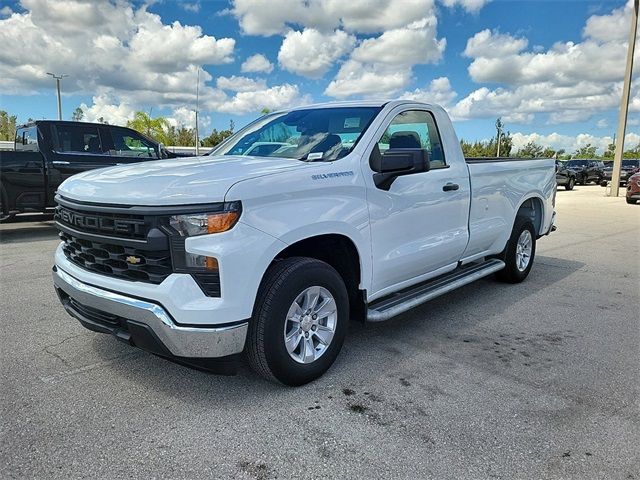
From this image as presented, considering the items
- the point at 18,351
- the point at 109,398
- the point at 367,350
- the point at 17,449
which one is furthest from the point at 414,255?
the point at 18,351

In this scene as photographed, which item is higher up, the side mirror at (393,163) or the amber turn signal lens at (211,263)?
the side mirror at (393,163)

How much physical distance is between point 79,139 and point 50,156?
0.70 meters

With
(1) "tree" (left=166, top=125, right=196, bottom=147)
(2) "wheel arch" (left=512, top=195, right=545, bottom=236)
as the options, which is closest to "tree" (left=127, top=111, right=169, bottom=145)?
(1) "tree" (left=166, top=125, right=196, bottom=147)

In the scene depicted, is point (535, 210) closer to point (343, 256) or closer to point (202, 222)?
point (343, 256)

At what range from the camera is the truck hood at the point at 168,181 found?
2.71m

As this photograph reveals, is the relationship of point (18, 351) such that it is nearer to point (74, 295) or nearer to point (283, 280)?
point (74, 295)

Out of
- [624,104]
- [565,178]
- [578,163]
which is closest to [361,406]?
[624,104]

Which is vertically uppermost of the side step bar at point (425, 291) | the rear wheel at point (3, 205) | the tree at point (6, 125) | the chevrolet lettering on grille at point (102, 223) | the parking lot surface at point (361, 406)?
the tree at point (6, 125)

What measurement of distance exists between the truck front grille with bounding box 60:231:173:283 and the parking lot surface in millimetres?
801

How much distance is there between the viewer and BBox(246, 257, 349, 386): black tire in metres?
2.92

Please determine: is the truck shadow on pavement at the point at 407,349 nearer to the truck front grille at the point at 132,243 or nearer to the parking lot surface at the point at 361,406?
the parking lot surface at the point at 361,406

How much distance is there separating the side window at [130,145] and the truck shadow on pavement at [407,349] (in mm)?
6622

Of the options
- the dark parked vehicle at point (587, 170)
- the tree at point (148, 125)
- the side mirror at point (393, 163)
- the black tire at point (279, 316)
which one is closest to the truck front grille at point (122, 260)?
the black tire at point (279, 316)

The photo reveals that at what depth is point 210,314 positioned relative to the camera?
8.82ft
